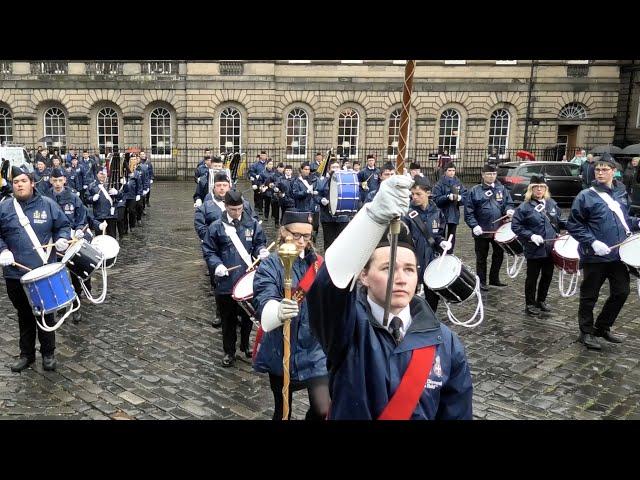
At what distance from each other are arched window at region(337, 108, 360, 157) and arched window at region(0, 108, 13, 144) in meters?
20.0

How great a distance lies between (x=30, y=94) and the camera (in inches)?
1353

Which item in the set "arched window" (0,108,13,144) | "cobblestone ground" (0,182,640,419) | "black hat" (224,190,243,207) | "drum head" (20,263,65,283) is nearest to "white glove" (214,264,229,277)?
"black hat" (224,190,243,207)

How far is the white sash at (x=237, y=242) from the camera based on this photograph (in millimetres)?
7090

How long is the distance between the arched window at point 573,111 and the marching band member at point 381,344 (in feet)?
123

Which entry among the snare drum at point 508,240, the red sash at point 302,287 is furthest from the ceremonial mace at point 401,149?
the snare drum at point 508,240

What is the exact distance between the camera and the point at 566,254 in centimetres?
864

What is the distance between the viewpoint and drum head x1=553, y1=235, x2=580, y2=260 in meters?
8.61

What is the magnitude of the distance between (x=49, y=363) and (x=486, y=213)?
A: 7.71 m

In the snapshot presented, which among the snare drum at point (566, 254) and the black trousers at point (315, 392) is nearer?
the black trousers at point (315, 392)

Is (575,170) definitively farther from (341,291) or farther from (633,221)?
(341,291)

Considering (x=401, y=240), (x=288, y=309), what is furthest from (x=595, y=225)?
(x=401, y=240)

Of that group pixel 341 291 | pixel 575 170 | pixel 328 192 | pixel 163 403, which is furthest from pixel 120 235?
pixel 575 170

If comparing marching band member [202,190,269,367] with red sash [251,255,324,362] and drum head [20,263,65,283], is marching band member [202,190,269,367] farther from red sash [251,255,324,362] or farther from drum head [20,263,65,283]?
red sash [251,255,324,362]

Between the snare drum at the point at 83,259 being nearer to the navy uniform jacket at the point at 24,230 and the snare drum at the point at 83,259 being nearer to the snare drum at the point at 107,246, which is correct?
the navy uniform jacket at the point at 24,230
